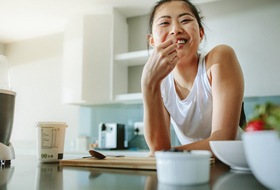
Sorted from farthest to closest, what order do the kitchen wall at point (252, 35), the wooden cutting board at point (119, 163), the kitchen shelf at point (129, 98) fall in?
the kitchen shelf at point (129, 98) → the kitchen wall at point (252, 35) → the wooden cutting board at point (119, 163)

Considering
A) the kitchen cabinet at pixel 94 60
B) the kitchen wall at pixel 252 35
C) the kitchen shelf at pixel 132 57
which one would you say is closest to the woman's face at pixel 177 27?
the kitchen wall at pixel 252 35

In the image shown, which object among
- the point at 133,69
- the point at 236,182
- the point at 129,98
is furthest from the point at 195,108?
the point at 133,69

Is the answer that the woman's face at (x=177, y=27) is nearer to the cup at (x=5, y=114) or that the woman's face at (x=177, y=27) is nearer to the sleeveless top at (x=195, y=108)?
the sleeveless top at (x=195, y=108)

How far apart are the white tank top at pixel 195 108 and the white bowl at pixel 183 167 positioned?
747mm

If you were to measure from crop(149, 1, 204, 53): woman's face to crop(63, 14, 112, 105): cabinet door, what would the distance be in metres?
1.84

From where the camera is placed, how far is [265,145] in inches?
14.8

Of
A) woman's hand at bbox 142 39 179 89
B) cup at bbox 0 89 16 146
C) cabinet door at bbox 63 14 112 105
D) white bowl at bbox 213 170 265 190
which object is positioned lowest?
white bowl at bbox 213 170 265 190

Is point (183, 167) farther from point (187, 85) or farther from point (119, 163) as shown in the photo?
point (187, 85)

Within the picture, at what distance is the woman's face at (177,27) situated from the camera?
46.1 inches

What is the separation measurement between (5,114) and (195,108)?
2.48 feet

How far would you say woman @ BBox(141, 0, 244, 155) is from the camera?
39.1 inches

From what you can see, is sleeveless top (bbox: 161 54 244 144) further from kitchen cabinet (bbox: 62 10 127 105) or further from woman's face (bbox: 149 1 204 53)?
kitchen cabinet (bbox: 62 10 127 105)

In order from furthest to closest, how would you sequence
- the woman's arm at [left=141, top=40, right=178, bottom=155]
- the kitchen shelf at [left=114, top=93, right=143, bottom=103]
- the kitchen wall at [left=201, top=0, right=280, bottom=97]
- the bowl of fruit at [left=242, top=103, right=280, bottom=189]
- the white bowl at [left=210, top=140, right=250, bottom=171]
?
the kitchen shelf at [left=114, top=93, right=143, bottom=103] < the kitchen wall at [left=201, top=0, right=280, bottom=97] < the woman's arm at [left=141, top=40, right=178, bottom=155] < the white bowl at [left=210, top=140, right=250, bottom=171] < the bowl of fruit at [left=242, top=103, right=280, bottom=189]

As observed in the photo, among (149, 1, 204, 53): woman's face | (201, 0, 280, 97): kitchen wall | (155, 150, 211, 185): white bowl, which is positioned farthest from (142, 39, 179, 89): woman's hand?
(201, 0, 280, 97): kitchen wall
